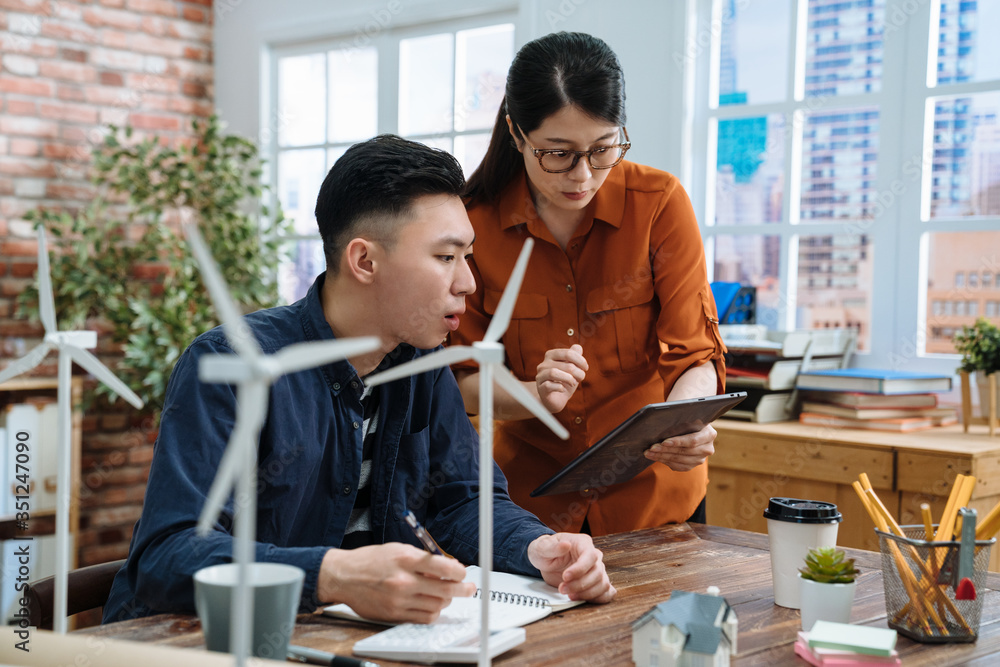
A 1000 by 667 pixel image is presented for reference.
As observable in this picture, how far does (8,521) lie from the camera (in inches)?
138

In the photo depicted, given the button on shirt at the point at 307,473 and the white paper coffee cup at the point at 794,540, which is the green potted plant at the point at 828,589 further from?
the button on shirt at the point at 307,473

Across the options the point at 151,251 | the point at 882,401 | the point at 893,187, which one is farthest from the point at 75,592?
the point at 151,251

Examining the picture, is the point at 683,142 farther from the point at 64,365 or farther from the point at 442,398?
the point at 64,365

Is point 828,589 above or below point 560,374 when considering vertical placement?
below

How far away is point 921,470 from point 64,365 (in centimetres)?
214

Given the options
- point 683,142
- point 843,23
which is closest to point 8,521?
point 683,142

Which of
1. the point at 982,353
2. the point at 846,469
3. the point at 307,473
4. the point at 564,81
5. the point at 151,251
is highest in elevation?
the point at 564,81

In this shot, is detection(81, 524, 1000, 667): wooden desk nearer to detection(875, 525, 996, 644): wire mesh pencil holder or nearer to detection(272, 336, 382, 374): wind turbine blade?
detection(875, 525, 996, 644): wire mesh pencil holder

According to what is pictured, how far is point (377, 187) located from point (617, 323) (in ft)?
2.06

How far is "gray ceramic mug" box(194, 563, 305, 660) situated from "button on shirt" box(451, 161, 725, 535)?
0.99 m

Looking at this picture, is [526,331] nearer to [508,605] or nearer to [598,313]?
[598,313]

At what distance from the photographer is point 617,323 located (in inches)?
76.2

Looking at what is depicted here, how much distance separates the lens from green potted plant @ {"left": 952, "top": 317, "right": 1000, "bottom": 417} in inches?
106

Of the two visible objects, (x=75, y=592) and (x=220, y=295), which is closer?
(x=220, y=295)
